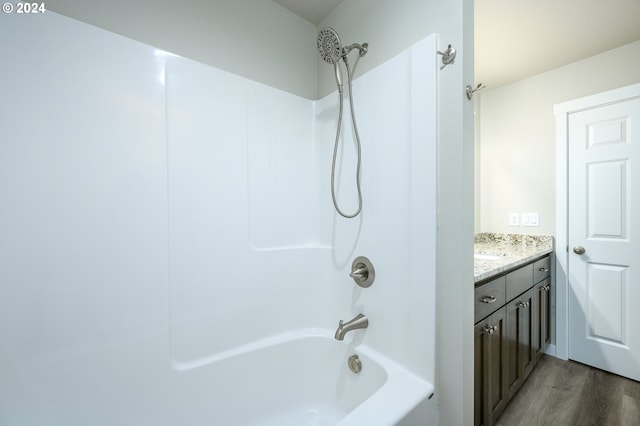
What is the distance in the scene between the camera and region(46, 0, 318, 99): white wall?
103cm

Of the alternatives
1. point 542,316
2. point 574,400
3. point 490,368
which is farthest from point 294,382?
point 542,316

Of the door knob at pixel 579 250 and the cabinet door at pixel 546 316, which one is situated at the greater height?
the door knob at pixel 579 250

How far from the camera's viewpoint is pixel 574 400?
5.43ft

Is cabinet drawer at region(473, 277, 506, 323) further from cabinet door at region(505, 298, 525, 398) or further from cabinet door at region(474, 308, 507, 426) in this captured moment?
cabinet door at region(505, 298, 525, 398)

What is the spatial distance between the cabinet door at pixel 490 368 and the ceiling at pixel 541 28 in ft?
6.08

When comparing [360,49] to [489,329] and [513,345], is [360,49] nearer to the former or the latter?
[489,329]

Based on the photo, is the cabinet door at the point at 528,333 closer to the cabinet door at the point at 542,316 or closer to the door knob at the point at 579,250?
the cabinet door at the point at 542,316

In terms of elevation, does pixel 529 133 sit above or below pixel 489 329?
above

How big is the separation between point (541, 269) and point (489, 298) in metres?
1.15

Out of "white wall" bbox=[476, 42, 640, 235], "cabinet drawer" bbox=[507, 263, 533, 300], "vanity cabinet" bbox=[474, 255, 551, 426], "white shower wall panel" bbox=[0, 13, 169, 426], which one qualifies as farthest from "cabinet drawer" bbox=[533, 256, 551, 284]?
"white shower wall panel" bbox=[0, 13, 169, 426]

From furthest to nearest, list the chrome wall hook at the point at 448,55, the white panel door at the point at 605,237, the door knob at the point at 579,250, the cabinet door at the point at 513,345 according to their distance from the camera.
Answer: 1. the door knob at the point at 579,250
2. the white panel door at the point at 605,237
3. the cabinet door at the point at 513,345
4. the chrome wall hook at the point at 448,55

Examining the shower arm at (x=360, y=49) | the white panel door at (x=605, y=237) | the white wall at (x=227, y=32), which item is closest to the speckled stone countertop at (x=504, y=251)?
the white panel door at (x=605, y=237)

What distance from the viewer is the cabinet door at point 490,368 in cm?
124

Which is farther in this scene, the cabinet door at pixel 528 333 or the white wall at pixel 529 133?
→ the white wall at pixel 529 133
